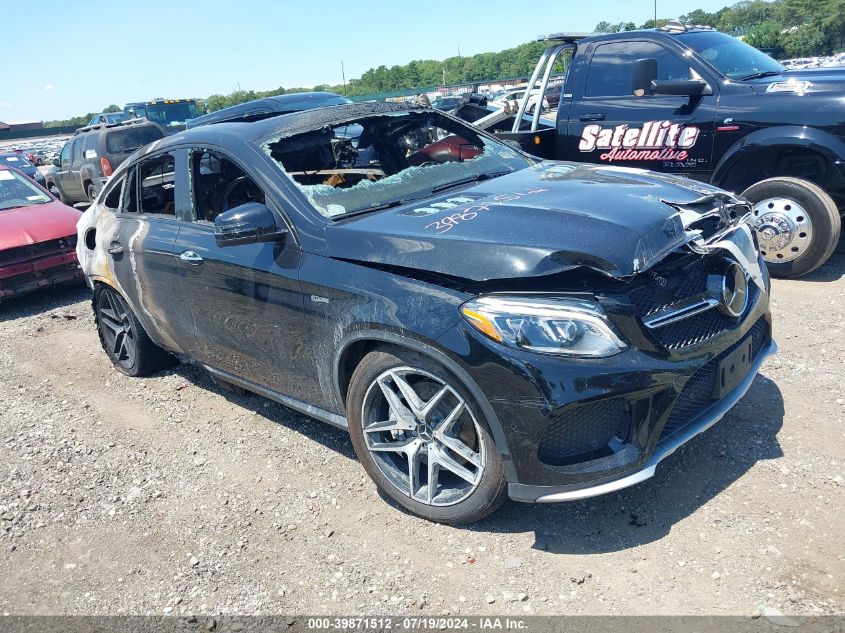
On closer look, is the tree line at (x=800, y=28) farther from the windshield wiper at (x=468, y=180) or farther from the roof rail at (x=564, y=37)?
the windshield wiper at (x=468, y=180)

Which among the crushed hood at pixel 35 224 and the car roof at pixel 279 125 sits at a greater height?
the car roof at pixel 279 125

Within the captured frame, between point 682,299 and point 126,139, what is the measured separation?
1333cm

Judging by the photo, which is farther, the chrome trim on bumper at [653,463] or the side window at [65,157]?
the side window at [65,157]

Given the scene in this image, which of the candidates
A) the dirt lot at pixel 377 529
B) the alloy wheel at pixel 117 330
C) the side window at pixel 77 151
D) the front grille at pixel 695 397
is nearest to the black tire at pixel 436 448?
the dirt lot at pixel 377 529

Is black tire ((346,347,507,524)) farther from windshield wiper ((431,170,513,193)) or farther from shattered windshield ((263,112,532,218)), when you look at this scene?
windshield wiper ((431,170,513,193))

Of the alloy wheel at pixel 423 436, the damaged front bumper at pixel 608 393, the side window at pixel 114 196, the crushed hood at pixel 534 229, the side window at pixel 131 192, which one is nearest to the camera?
the damaged front bumper at pixel 608 393

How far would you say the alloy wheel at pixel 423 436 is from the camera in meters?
2.85

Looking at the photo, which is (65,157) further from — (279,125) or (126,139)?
(279,125)

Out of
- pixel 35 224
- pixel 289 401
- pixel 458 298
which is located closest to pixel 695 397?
pixel 458 298

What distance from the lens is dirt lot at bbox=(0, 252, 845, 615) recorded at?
2.62 meters

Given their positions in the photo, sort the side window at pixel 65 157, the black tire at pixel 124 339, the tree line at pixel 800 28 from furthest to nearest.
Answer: the tree line at pixel 800 28 < the side window at pixel 65 157 < the black tire at pixel 124 339

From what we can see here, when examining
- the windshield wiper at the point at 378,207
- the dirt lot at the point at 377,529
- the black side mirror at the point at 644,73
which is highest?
the black side mirror at the point at 644,73

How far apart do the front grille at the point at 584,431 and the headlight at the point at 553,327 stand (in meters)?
0.21

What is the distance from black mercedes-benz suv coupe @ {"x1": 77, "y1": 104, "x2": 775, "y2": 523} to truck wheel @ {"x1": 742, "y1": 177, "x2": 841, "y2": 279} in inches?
100
